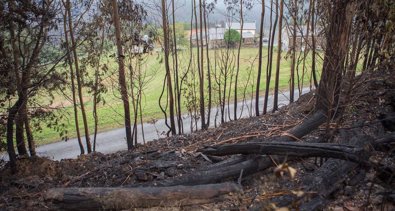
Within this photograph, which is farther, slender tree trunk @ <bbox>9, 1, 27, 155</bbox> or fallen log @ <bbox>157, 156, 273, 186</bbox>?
slender tree trunk @ <bbox>9, 1, 27, 155</bbox>

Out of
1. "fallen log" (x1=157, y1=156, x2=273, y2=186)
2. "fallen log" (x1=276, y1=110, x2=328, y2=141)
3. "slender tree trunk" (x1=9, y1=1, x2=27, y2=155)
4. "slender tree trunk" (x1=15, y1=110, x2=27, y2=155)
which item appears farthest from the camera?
"slender tree trunk" (x1=15, y1=110, x2=27, y2=155)

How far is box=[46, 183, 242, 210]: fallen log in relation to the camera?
10.2 feet

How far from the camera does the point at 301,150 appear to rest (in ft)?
10.5

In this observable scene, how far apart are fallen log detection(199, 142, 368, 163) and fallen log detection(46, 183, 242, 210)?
45 cm

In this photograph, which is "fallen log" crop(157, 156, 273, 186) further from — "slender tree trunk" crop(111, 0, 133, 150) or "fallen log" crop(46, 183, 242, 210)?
"slender tree trunk" crop(111, 0, 133, 150)

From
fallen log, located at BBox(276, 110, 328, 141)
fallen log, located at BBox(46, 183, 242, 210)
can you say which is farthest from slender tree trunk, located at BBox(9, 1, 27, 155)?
fallen log, located at BBox(276, 110, 328, 141)

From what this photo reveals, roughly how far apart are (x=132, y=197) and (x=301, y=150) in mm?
1477

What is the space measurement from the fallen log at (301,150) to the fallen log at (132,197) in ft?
1.47

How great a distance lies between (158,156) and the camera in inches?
183

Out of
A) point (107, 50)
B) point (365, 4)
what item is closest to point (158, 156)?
point (365, 4)

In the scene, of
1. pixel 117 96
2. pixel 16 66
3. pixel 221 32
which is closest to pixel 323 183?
pixel 16 66

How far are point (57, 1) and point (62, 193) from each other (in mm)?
3776

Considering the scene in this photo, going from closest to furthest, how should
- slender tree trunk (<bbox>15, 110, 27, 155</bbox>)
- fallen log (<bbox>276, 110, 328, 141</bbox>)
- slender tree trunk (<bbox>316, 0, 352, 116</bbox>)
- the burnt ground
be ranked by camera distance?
1. the burnt ground
2. slender tree trunk (<bbox>316, 0, 352, 116</bbox>)
3. fallen log (<bbox>276, 110, 328, 141</bbox>)
4. slender tree trunk (<bbox>15, 110, 27, 155</bbox>)

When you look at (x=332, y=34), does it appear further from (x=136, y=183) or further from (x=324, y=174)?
(x=136, y=183)
